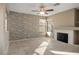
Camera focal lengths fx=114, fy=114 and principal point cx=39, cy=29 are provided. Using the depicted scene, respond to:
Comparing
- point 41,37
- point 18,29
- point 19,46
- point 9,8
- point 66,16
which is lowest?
point 19,46

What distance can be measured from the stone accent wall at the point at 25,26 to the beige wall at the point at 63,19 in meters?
0.23

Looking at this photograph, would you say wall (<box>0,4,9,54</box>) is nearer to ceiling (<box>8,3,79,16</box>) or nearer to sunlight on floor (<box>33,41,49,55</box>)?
ceiling (<box>8,3,79,16</box>)

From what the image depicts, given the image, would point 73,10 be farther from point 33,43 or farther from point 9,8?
point 9,8

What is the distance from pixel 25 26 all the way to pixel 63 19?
0.55 metres

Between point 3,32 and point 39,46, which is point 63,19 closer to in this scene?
point 39,46

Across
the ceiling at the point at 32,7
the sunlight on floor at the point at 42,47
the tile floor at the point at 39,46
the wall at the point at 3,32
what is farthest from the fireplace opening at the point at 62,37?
the wall at the point at 3,32

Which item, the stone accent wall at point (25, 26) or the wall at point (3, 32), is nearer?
the wall at point (3, 32)

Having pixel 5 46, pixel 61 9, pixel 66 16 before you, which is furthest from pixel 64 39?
pixel 5 46

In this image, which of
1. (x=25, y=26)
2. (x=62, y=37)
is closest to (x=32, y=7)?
(x=25, y=26)

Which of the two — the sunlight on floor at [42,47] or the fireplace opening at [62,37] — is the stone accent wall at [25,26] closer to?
the sunlight on floor at [42,47]

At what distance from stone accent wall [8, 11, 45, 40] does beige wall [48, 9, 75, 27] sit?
0.76 ft

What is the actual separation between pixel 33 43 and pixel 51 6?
0.57 m

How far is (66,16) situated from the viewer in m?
1.60

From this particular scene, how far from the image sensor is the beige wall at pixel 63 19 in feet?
5.19
